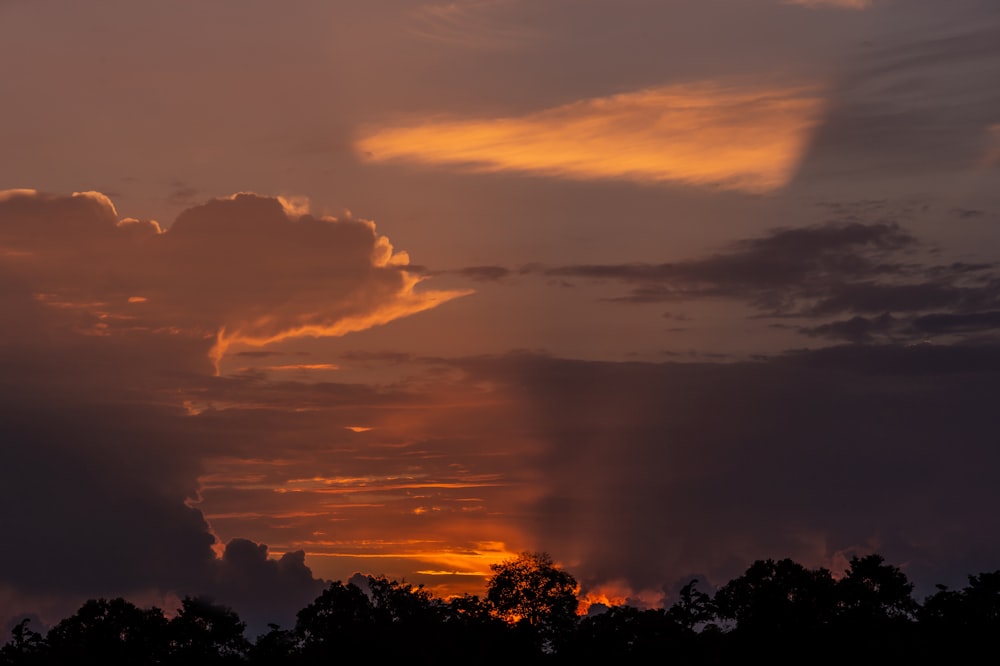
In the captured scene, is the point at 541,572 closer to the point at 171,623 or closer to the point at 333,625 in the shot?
the point at 333,625

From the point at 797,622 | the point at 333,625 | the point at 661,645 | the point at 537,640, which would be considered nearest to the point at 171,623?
the point at 333,625

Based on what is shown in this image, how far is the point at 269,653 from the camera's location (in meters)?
140

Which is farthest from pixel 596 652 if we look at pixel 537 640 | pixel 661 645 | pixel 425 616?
pixel 425 616

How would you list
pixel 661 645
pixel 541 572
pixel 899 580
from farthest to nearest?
pixel 541 572, pixel 899 580, pixel 661 645

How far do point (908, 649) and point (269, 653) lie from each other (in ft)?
205

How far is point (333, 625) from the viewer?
14725cm

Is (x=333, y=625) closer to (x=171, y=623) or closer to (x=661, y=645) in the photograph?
(x=171, y=623)

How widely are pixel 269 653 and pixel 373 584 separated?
21805mm

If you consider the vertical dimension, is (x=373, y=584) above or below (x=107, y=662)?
above

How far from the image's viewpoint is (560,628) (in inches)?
5768

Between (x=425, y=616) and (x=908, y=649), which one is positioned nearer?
(x=908, y=649)

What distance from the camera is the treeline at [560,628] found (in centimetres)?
11988

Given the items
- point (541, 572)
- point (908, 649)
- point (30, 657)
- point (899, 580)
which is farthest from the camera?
point (541, 572)

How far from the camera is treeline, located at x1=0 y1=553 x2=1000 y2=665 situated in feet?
393
